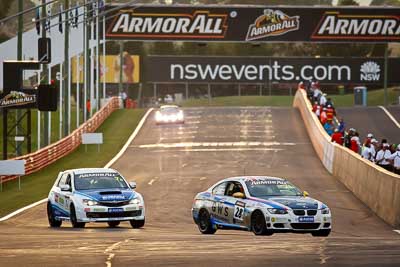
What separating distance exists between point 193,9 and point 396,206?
213 ft

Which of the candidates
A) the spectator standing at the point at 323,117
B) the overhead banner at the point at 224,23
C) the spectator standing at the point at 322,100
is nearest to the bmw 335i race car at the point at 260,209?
the spectator standing at the point at 323,117

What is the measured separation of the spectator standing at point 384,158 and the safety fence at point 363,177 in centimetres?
48

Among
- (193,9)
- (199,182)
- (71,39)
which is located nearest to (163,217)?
(199,182)

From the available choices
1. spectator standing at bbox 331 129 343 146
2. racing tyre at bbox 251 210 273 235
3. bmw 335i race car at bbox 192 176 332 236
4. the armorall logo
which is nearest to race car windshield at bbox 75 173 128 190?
bmw 335i race car at bbox 192 176 332 236

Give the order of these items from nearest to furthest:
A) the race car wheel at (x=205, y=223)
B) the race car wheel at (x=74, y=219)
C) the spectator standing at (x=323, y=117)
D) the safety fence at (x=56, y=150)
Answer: the race car wheel at (x=205, y=223), the race car wheel at (x=74, y=219), the safety fence at (x=56, y=150), the spectator standing at (x=323, y=117)

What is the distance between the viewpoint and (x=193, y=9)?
302 ft

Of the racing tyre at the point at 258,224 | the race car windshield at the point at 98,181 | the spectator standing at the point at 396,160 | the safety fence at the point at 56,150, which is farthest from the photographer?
the safety fence at the point at 56,150

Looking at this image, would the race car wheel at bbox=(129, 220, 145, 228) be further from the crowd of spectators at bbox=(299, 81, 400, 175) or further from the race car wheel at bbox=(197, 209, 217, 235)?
the crowd of spectators at bbox=(299, 81, 400, 175)

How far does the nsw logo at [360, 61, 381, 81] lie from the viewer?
106 meters

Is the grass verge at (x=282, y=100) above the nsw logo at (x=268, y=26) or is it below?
below

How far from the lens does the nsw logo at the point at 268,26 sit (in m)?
91.2

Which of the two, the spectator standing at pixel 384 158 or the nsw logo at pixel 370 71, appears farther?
the nsw logo at pixel 370 71

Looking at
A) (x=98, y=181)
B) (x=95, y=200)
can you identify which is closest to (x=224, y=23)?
(x=98, y=181)

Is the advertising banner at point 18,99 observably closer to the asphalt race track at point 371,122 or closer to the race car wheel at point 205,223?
the race car wheel at point 205,223
